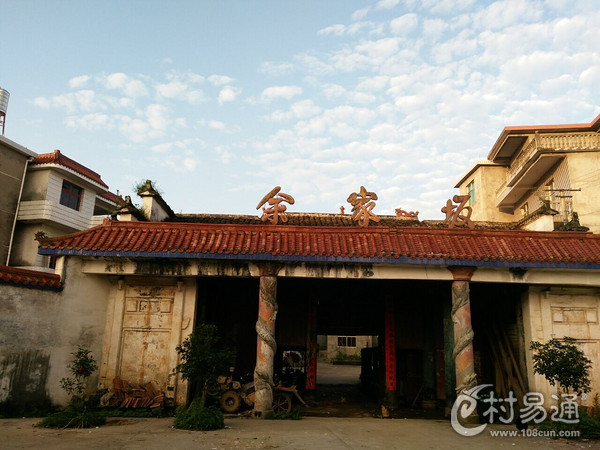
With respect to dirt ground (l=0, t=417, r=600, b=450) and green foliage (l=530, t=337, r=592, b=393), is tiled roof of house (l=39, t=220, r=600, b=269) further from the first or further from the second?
dirt ground (l=0, t=417, r=600, b=450)

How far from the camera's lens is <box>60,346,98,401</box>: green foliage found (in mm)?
10062

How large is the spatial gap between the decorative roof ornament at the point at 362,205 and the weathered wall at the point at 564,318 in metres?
4.61

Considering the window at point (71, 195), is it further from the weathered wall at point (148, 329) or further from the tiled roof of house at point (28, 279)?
the tiled roof of house at point (28, 279)

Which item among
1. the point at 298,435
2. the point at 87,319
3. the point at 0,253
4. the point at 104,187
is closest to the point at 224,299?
the point at 87,319

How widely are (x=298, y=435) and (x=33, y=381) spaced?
6.06 m

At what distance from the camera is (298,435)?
8.31m

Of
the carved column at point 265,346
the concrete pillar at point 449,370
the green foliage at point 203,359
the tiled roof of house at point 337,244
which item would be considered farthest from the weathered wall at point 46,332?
the concrete pillar at point 449,370

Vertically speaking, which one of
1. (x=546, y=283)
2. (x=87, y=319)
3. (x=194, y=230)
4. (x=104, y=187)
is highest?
(x=104, y=187)

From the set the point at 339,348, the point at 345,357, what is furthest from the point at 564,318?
the point at 339,348

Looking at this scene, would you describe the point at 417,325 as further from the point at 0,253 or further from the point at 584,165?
the point at 0,253

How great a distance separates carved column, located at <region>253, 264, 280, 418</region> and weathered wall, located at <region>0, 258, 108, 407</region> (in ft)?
13.9

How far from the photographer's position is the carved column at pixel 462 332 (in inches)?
406

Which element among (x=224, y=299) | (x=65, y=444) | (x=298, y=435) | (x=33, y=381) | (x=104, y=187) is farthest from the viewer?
(x=104, y=187)

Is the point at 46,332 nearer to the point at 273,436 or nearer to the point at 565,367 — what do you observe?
the point at 273,436
